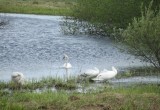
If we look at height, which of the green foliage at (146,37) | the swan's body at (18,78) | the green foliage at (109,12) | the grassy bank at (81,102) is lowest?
the grassy bank at (81,102)

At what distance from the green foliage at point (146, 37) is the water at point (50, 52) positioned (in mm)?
3548

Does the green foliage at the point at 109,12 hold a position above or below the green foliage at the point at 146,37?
above

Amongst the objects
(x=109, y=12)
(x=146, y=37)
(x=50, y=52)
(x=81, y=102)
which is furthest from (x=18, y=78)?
(x=109, y=12)

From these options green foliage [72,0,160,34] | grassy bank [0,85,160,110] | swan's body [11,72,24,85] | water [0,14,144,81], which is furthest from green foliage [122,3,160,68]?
green foliage [72,0,160,34]

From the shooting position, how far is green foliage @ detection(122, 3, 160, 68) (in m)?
20.8

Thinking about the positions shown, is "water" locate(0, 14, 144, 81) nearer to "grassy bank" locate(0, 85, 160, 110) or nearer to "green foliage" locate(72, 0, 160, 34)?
"green foliage" locate(72, 0, 160, 34)

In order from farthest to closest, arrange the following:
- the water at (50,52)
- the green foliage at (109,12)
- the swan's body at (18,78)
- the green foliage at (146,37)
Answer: the green foliage at (109,12) < the water at (50,52) < the green foliage at (146,37) < the swan's body at (18,78)

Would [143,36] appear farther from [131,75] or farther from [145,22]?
[131,75]

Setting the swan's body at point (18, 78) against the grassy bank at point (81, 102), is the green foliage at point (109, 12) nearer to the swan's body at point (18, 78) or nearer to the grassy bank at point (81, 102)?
the swan's body at point (18, 78)

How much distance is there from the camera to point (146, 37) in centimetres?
2105

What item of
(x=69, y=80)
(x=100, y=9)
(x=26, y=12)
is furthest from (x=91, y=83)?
(x=26, y=12)

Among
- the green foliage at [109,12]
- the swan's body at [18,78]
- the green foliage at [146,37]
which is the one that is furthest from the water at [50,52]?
the green foliage at [146,37]

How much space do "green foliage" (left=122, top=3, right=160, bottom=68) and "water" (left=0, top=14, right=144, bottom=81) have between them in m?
3.55

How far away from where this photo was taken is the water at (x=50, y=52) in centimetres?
2669
